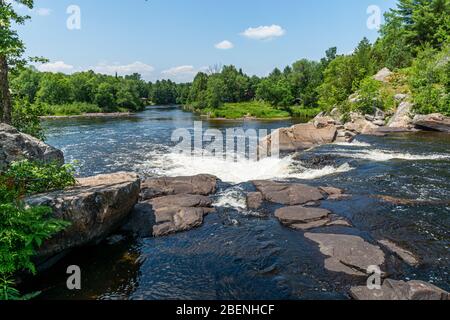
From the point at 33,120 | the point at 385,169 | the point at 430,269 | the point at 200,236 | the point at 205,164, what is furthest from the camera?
the point at 205,164

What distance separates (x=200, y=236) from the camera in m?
11.2

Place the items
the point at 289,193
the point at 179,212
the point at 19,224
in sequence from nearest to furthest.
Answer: the point at 19,224 < the point at 179,212 < the point at 289,193

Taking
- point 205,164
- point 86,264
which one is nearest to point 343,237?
point 86,264

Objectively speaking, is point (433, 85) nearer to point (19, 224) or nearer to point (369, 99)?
point (369, 99)

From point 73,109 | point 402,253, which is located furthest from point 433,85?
point 73,109

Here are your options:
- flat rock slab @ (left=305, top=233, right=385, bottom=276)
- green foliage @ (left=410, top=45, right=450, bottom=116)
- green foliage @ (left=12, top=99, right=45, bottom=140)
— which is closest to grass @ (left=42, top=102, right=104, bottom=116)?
green foliage @ (left=12, top=99, right=45, bottom=140)

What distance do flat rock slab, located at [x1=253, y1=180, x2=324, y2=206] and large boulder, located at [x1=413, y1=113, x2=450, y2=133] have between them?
24422 mm

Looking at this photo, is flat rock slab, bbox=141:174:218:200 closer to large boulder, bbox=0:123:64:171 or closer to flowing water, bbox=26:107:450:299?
flowing water, bbox=26:107:450:299

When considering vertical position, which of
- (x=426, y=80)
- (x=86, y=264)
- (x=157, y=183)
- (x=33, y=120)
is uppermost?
(x=426, y=80)

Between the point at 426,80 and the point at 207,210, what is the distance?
37.7 metres

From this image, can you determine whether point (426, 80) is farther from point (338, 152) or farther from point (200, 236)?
point (200, 236)

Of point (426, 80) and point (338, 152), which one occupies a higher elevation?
point (426, 80)

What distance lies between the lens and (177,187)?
52.3ft

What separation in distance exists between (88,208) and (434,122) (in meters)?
34.2
